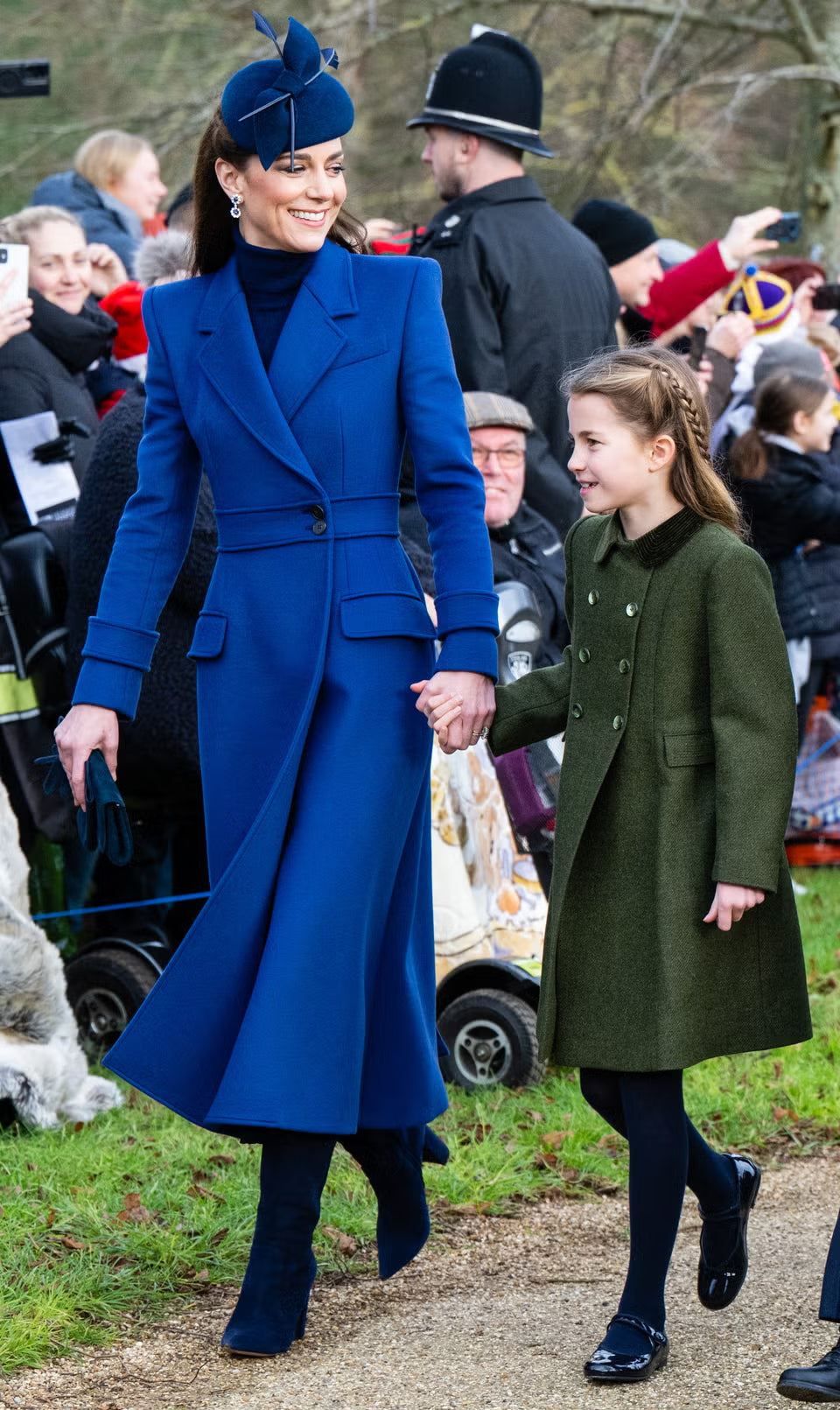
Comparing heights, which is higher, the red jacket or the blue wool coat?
the red jacket

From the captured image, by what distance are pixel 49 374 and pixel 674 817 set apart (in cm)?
310

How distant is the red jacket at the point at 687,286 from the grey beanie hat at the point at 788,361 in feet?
1.03

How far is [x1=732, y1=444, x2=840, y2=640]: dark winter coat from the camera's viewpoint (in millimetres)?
7254

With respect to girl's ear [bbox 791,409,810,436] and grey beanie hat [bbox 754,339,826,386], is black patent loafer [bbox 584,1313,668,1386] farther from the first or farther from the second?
grey beanie hat [bbox 754,339,826,386]

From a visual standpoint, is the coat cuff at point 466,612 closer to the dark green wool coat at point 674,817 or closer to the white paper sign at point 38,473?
the dark green wool coat at point 674,817

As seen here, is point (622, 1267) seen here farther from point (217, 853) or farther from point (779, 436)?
point (779, 436)

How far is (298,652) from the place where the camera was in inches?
136

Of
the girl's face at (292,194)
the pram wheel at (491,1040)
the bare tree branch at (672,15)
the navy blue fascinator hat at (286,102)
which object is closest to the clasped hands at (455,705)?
the girl's face at (292,194)

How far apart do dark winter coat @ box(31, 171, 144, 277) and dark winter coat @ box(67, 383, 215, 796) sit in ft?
9.53

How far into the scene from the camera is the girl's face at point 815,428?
7.29 m

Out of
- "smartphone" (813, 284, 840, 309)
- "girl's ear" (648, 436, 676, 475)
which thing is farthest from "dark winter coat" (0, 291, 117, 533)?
"smartphone" (813, 284, 840, 309)

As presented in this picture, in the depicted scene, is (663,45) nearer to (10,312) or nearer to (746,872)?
(10,312)

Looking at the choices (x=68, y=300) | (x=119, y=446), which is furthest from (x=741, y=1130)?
(x=68, y=300)

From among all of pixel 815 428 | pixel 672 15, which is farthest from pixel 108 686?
pixel 672 15
